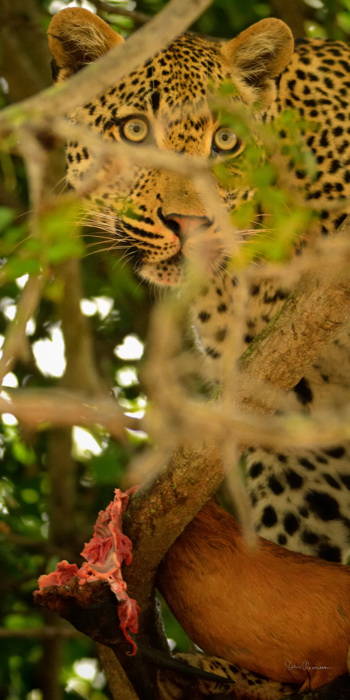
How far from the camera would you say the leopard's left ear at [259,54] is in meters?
4.03

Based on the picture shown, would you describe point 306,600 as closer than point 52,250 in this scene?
No

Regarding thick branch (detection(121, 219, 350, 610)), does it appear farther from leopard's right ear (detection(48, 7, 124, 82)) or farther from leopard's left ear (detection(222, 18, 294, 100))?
leopard's right ear (detection(48, 7, 124, 82))

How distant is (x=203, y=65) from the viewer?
414 centimetres

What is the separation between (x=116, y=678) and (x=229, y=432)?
1930mm

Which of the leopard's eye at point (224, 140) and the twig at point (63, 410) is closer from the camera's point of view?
the twig at point (63, 410)

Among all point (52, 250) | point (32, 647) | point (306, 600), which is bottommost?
point (32, 647)

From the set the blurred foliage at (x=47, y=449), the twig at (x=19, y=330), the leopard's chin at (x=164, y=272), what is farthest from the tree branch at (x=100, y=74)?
the leopard's chin at (x=164, y=272)

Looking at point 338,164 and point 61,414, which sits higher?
point 338,164

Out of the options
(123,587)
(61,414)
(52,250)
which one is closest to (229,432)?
(61,414)

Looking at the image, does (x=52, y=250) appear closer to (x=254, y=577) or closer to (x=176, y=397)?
(x=176, y=397)

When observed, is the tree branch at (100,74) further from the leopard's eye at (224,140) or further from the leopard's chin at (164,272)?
the leopard's eye at (224,140)

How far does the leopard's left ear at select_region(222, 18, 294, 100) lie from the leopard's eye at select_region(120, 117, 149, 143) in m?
0.44

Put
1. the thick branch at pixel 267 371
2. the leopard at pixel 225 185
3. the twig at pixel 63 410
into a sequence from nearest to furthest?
the twig at pixel 63 410
the thick branch at pixel 267 371
the leopard at pixel 225 185

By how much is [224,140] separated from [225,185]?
40 centimetres
